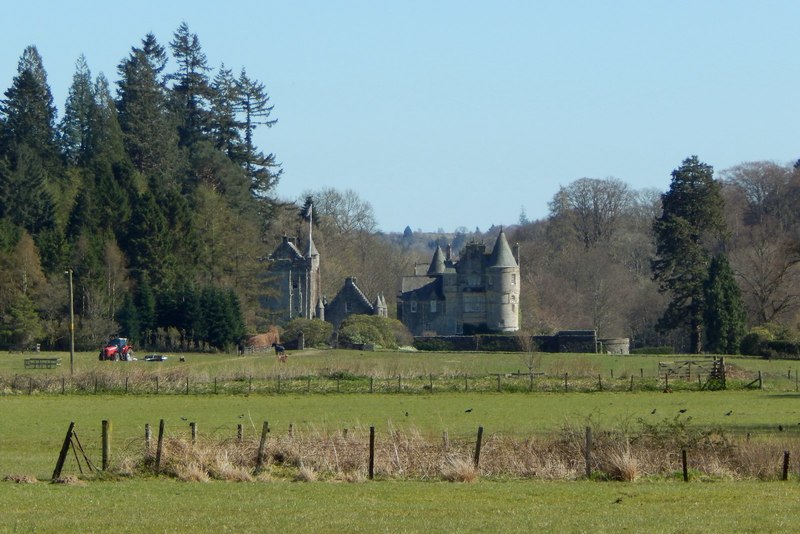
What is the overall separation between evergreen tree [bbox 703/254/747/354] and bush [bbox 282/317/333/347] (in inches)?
947

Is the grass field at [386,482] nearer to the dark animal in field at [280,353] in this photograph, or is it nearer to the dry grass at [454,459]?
the dry grass at [454,459]

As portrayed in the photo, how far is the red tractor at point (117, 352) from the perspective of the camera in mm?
70312

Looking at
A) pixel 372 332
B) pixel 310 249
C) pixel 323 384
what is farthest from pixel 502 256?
pixel 323 384

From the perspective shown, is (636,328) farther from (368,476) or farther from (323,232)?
(368,476)

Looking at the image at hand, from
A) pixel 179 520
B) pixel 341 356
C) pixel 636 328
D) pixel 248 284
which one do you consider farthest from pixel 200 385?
pixel 636 328

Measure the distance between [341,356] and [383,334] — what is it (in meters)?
13.6

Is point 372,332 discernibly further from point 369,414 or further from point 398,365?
point 369,414

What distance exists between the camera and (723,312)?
Result: 76.0 metres

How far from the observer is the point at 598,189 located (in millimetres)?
116188

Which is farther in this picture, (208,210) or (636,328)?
(636,328)

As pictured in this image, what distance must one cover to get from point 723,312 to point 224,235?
113 feet

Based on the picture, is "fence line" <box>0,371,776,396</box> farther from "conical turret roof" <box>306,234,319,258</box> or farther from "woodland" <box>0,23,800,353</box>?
"conical turret roof" <box>306,234,319,258</box>

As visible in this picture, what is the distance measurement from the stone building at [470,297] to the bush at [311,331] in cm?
1270

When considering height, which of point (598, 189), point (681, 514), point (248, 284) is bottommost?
point (681, 514)
